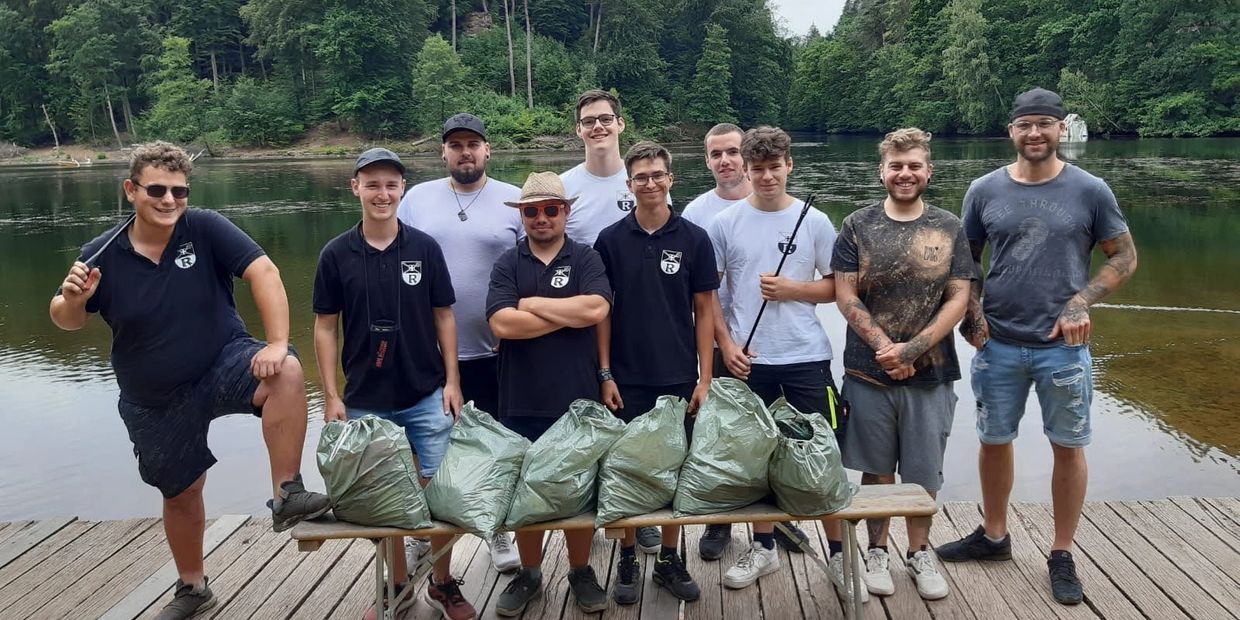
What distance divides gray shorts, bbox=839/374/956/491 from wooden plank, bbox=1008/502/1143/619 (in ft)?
2.55

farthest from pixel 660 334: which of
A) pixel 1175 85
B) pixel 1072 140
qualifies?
pixel 1175 85

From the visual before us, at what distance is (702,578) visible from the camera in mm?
3877

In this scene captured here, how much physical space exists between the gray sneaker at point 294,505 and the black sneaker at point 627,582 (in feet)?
4.18

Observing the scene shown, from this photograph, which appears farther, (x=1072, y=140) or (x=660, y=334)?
(x=1072, y=140)

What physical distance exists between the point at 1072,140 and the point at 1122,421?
39.8 m

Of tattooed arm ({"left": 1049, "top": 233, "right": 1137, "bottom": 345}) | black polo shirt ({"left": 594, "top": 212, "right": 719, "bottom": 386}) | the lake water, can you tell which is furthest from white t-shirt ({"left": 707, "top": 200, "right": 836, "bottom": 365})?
the lake water

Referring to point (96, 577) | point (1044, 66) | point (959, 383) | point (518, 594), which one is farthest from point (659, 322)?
point (1044, 66)

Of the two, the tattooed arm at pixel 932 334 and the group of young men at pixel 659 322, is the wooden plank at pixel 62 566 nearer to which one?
the group of young men at pixel 659 322

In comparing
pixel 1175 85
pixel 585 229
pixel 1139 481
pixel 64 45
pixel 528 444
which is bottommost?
pixel 1139 481

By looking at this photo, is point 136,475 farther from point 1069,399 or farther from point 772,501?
point 1069,399

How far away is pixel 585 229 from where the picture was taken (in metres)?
4.26

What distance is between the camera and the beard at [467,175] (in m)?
4.10

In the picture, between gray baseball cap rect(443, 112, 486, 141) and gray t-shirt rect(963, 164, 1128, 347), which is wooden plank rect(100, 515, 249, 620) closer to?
gray baseball cap rect(443, 112, 486, 141)

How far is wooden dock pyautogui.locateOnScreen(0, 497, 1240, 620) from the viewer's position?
11.8 ft
